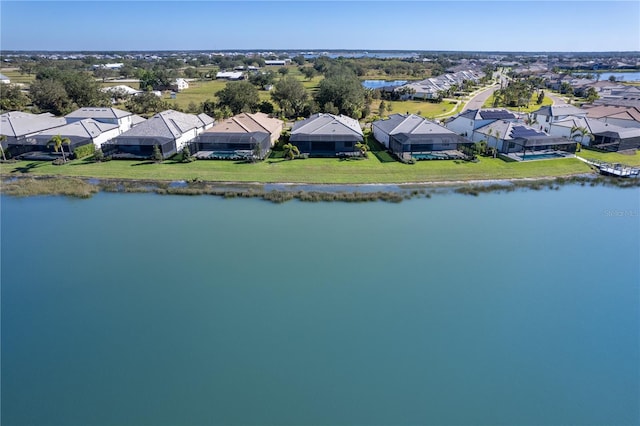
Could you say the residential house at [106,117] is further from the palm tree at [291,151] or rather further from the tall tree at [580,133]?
the tall tree at [580,133]

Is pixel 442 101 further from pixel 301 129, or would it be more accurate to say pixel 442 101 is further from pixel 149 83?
pixel 149 83

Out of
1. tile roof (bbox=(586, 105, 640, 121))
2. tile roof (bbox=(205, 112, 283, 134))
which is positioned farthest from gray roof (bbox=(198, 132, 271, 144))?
tile roof (bbox=(586, 105, 640, 121))

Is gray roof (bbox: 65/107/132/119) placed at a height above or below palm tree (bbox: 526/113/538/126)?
above

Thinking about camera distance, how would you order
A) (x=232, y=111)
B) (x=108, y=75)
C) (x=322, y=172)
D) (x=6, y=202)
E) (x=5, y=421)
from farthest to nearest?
1. (x=108, y=75)
2. (x=232, y=111)
3. (x=322, y=172)
4. (x=6, y=202)
5. (x=5, y=421)

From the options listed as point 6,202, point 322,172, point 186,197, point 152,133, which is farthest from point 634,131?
point 6,202

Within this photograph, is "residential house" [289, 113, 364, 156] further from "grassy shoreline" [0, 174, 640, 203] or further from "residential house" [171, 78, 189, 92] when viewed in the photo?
"residential house" [171, 78, 189, 92]

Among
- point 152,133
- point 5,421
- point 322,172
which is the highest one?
point 152,133

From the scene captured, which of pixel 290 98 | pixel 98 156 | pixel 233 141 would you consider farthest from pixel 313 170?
pixel 290 98

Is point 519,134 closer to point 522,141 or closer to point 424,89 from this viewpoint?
point 522,141
